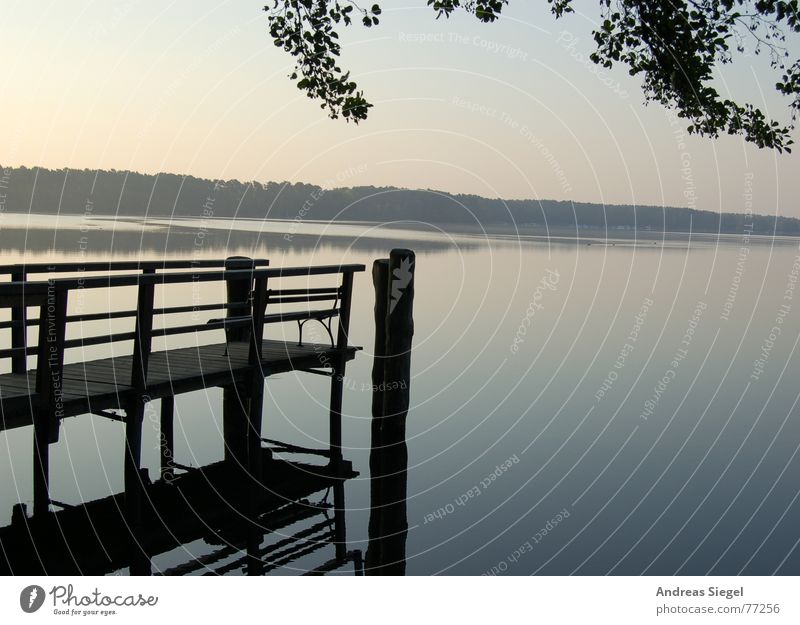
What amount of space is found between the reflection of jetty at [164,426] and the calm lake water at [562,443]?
38cm

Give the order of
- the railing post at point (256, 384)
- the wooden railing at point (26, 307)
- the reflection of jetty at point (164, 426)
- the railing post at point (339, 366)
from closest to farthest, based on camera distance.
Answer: the reflection of jetty at point (164, 426) < the wooden railing at point (26, 307) < the railing post at point (256, 384) < the railing post at point (339, 366)

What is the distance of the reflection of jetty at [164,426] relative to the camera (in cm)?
896

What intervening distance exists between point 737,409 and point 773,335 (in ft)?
41.1

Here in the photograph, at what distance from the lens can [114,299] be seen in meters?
29.8

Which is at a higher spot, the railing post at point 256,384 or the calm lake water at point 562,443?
the railing post at point 256,384

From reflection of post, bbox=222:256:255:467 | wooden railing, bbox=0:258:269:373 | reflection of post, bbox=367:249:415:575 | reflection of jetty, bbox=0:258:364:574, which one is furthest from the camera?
reflection of post, bbox=222:256:255:467

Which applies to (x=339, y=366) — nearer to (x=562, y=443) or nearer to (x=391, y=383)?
(x=391, y=383)

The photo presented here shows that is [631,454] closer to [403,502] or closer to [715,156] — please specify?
[403,502]

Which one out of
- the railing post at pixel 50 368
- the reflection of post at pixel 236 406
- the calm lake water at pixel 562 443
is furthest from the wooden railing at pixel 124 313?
the calm lake water at pixel 562 443

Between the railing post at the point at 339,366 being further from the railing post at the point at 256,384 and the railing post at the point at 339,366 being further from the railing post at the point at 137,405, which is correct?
the railing post at the point at 137,405

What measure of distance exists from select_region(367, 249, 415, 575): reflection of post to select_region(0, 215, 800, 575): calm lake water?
0.28 m

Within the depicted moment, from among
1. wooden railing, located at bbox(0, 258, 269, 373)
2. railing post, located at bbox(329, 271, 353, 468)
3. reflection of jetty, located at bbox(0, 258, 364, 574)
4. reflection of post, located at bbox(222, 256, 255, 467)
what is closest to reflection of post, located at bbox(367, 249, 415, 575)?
reflection of jetty, located at bbox(0, 258, 364, 574)

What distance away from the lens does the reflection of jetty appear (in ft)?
29.4

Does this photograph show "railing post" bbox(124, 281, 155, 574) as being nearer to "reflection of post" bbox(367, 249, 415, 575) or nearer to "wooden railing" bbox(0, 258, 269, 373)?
"wooden railing" bbox(0, 258, 269, 373)
